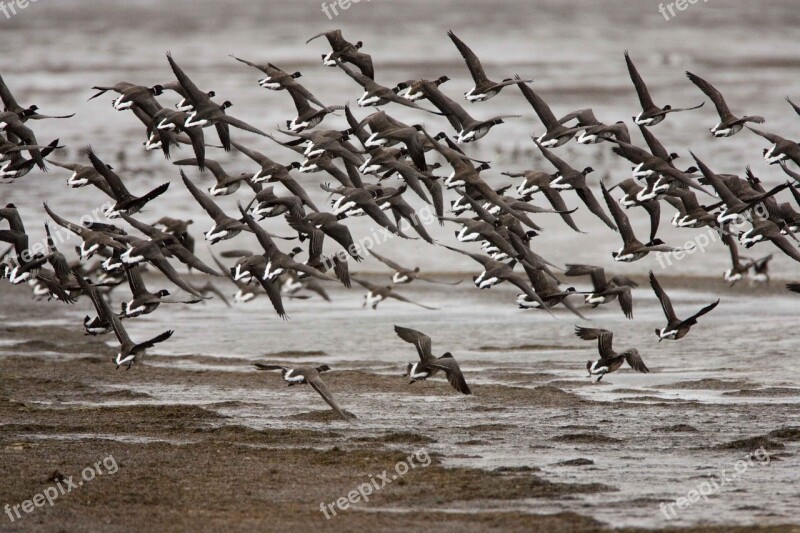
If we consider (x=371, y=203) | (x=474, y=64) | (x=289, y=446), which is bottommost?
(x=289, y=446)

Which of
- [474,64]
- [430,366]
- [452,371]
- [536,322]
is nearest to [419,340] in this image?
[430,366]

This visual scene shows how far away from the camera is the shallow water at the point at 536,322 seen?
42.8 ft

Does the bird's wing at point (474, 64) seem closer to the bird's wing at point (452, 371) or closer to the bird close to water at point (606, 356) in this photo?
the bird close to water at point (606, 356)

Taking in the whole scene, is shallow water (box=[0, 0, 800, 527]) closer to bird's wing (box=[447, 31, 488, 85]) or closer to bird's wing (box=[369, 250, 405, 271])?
bird's wing (box=[369, 250, 405, 271])

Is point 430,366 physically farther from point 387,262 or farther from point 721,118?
point 721,118

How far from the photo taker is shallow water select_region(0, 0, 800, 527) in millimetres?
13055

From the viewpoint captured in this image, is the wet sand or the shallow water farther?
the shallow water

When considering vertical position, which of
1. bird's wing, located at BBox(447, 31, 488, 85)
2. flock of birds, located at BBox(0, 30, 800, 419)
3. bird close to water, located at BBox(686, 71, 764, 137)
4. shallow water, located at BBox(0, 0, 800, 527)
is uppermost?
bird's wing, located at BBox(447, 31, 488, 85)

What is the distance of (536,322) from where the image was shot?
21047mm

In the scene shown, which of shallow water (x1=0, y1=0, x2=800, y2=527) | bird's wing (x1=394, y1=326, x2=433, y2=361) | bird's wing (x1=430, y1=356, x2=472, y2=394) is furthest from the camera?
bird's wing (x1=394, y1=326, x2=433, y2=361)

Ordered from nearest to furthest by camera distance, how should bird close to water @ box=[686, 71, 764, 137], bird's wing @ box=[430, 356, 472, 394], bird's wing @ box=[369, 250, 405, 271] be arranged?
bird's wing @ box=[430, 356, 472, 394], bird close to water @ box=[686, 71, 764, 137], bird's wing @ box=[369, 250, 405, 271]

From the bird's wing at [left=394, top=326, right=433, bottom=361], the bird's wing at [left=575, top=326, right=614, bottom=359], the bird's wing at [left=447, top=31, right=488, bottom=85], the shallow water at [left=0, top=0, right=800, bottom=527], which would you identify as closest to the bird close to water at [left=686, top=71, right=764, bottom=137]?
the bird's wing at [left=447, top=31, right=488, bottom=85]

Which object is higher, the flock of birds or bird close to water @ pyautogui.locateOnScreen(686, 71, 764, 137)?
bird close to water @ pyautogui.locateOnScreen(686, 71, 764, 137)

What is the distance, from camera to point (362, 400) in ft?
52.2
